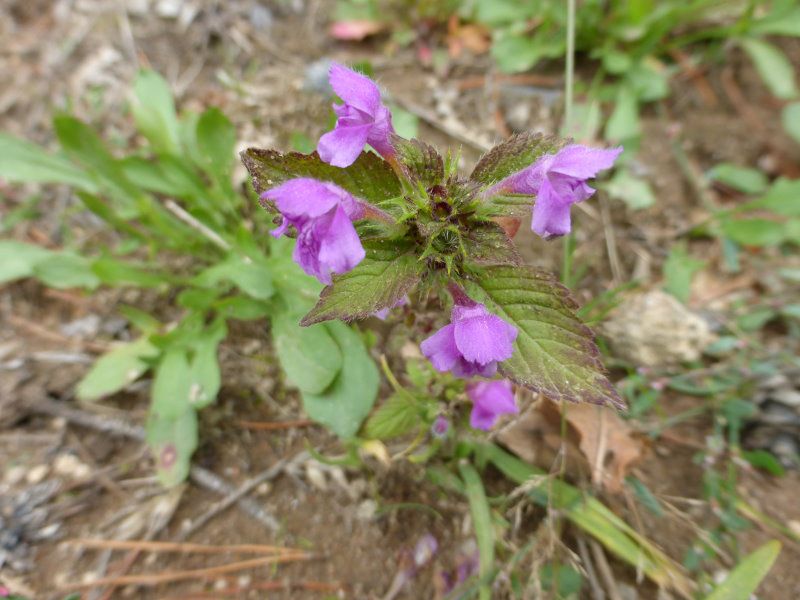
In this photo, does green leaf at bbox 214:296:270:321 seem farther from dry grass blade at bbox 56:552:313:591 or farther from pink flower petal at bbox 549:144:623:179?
pink flower petal at bbox 549:144:623:179

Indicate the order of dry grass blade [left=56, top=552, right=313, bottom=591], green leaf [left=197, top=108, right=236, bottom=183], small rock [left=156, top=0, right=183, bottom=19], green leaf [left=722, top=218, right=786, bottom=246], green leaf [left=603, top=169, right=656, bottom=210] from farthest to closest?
small rock [left=156, top=0, right=183, bottom=19] < green leaf [left=603, top=169, right=656, bottom=210] < green leaf [left=722, top=218, right=786, bottom=246] < green leaf [left=197, top=108, right=236, bottom=183] < dry grass blade [left=56, top=552, right=313, bottom=591]

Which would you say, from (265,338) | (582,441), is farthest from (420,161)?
(265,338)

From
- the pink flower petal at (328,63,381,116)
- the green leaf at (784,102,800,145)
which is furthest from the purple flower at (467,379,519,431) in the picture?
the green leaf at (784,102,800,145)

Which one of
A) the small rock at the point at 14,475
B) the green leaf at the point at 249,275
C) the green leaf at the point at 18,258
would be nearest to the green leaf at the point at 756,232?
the green leaf at the point at 249,275

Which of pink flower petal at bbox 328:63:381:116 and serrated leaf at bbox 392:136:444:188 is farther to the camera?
serrated leaf at bbox 392:136:444:188

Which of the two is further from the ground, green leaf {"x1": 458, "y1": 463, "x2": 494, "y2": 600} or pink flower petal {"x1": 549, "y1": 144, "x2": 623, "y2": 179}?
pink flower petal {"x1": 549, "y1": 144, "x2": 623, "y2": 179}

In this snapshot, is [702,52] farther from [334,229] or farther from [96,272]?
[96,272]
